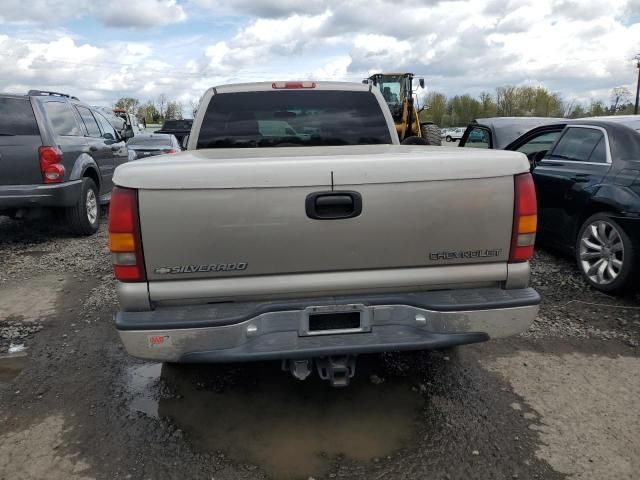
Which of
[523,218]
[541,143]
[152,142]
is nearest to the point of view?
[523,218]

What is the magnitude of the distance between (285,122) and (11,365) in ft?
8.96

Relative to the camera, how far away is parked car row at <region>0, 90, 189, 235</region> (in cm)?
640

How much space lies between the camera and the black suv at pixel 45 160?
252 inches

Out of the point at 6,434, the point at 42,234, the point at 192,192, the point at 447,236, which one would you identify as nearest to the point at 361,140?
the point at 447,236

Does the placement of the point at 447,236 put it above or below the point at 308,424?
above

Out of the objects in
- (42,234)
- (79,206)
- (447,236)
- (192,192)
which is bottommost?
(42,234)

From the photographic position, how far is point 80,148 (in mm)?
7316

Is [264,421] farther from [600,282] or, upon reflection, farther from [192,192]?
[600,282]

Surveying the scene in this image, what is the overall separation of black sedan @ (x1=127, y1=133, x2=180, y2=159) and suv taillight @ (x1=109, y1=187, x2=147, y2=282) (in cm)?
1258

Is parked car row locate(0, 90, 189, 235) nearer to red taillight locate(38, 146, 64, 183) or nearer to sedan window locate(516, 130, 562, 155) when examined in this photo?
red taillight locate(38, 146, 64, 183)

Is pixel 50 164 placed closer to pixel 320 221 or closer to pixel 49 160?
pixel 49 160

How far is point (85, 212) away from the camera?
7293 mm

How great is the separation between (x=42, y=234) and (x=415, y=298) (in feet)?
22.9

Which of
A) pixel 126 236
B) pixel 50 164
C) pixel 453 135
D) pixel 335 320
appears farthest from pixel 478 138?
pixel 453 135
